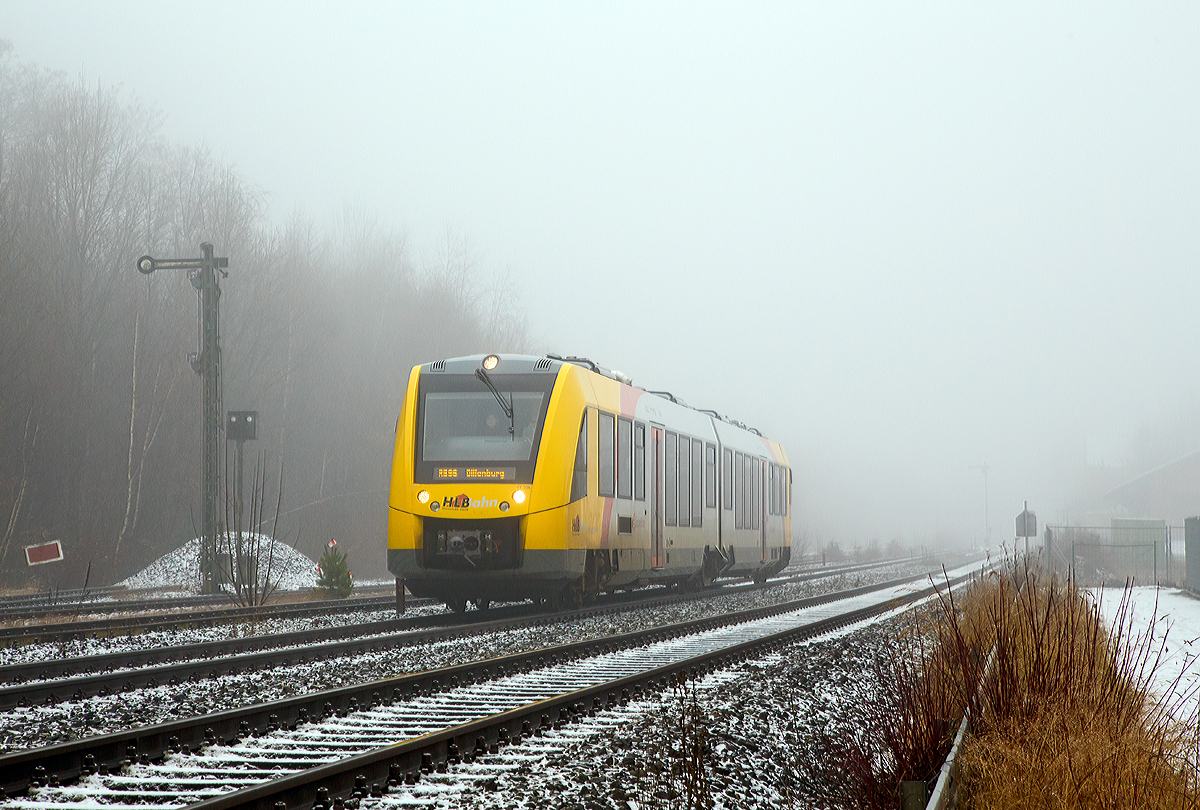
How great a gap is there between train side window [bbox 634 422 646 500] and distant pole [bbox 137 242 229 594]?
9.31 m

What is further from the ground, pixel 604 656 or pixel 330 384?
pixel 330 384

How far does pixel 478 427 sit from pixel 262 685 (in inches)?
244

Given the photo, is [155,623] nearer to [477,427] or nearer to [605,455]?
[477,427]

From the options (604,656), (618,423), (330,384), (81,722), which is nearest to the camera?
(81,722)

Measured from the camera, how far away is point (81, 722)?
7305 millimetres

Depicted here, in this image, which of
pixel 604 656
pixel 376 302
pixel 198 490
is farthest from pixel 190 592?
pixel 376 302

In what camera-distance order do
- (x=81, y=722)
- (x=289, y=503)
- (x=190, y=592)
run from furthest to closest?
(x=289, y=503)
(x=190, y=592)
(x=81, y=722)

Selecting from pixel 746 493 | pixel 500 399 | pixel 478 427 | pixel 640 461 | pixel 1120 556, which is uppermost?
pixel 500 399

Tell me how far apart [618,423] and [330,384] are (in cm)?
3025

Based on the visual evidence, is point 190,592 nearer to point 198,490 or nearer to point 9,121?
point 198,490

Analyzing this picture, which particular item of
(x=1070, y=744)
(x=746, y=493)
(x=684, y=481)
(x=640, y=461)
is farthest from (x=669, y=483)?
(x=1070, y=744)

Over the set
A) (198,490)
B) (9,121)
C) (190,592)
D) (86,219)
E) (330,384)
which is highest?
(9,121)

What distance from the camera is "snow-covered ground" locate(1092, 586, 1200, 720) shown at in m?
8.70

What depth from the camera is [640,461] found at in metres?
17.5
